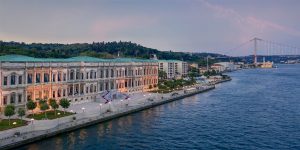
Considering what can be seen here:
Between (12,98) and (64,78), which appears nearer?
(12,98)

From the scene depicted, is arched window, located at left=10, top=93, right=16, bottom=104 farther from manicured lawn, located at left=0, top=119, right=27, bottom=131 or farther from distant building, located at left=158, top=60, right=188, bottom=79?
distant building, located at left=158, top=60, right=188, bottom=79

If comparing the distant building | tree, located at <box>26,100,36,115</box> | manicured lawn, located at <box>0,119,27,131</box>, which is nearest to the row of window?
tree, located at <box>26,100,36,115</box>

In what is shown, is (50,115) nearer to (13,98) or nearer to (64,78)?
(13,98)

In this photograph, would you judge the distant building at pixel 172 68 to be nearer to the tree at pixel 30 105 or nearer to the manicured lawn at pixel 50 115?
the manicured lawn at pixel 50 115

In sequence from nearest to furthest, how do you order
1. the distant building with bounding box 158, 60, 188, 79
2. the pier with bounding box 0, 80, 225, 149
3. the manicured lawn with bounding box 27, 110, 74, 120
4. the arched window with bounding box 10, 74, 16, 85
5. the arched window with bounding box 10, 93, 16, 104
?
the pier with bounding box 0, 80, 225, 149, the manicured lawn with bounding box 27, 110, 74, 120, the arched window with bounding box 10, 93, 16, 104, the arched window with bounding box 10, 74, 16, 85, the distant building with bounding box 158, 60, 188, 79

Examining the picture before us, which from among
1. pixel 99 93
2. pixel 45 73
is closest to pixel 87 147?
pixel 45 73

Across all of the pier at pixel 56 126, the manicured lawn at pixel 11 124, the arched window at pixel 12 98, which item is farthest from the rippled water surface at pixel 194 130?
the arched window at pixel 12 98

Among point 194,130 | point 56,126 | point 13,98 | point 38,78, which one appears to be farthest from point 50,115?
point 194,130
